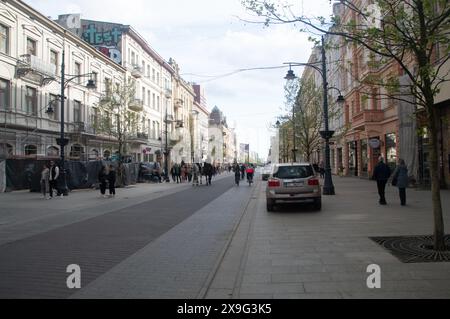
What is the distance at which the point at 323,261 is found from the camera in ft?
22.7

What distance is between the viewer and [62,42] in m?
35.6

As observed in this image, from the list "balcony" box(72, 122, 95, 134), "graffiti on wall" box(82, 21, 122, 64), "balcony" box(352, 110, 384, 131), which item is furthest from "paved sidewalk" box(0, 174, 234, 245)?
"graffiti on wall" box(82, 21, 122, 64)

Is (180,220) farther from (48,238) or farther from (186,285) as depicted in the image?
(186,285)

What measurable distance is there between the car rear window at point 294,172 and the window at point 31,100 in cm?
2254

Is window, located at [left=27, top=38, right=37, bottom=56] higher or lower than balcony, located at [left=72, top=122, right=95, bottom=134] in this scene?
higher

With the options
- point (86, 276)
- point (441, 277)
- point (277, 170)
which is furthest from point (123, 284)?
point (277, 170)

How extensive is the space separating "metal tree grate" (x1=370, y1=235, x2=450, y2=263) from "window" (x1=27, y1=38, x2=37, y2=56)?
2965 cm

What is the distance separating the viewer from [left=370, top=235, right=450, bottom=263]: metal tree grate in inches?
270

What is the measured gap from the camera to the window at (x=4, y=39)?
92.1ft

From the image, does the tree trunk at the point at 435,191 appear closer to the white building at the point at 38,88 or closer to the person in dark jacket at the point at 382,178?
the person in dark jacket at the point at 382,178

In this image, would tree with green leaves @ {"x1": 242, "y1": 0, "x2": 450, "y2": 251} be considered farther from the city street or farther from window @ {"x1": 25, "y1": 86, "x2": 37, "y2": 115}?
window @ {"x1": 25, "y1": 86, "x2": 37, "y2": 115}

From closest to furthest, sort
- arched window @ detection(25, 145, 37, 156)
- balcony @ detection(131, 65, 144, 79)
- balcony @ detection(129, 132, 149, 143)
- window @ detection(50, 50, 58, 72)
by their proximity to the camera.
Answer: arched window @ detection(25, 145, 37, 156) → window @ detection(50, 50, 58, 72) → balcony @ detection(129, 132, 149, 143) → balcony @ detection(131, 65, 144, 79)
